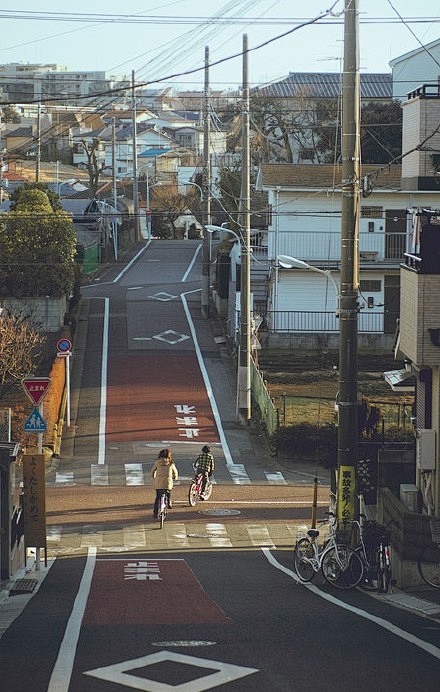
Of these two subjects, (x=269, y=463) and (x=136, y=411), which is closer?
(x=269, y=463)

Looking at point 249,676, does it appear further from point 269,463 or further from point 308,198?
point 308,198

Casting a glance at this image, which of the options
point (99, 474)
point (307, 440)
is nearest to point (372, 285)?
point (307, 440)

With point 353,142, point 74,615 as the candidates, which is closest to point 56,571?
point 74,615

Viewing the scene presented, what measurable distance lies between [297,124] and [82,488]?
42743 millimetres

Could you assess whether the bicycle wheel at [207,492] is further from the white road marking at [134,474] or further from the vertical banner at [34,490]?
the vertical banner at [34,490]

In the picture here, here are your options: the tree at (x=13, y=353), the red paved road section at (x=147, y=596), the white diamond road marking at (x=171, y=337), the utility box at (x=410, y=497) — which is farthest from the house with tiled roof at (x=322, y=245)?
the red paved road section at (x=147, y=596)

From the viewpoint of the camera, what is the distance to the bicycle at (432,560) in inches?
617

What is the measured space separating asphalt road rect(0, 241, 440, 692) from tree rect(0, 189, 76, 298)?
280 centimetres

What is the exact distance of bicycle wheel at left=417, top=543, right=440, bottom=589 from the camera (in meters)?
15.7

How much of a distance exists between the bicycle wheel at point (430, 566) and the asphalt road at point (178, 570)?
1107mm

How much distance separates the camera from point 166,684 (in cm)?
870

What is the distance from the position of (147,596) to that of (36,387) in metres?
7.04

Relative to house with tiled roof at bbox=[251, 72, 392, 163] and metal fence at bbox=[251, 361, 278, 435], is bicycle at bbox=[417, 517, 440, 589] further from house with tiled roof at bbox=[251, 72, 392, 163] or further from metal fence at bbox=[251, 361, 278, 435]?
house with tiled roof at bbox=[251, 72, 392, 163]

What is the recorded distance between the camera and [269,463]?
30391 mm
